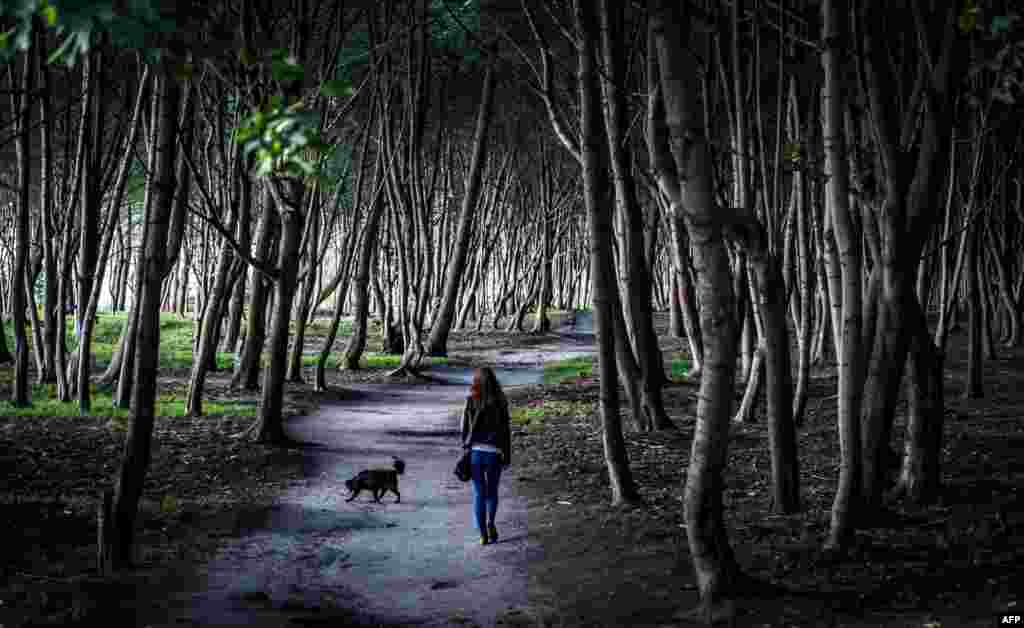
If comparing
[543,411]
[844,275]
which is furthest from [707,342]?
[543,411]

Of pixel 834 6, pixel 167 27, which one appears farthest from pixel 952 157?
pixel 167 27

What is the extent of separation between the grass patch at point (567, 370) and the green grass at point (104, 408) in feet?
25.8

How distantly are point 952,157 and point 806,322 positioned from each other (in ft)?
9.73

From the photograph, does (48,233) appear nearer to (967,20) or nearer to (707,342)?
(707,342)

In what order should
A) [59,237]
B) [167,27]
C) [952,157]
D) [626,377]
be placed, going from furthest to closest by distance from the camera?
[59,237], [626,377], [952,157], [167,27]

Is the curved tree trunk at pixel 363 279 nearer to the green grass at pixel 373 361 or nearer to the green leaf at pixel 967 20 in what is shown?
the green grass at pixel 373 361

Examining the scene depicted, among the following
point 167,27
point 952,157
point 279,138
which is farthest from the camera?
point 952,157

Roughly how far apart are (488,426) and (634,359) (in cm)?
523

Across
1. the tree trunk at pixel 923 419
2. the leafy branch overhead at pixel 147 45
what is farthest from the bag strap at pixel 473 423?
the leafy branch overhead at pixel 147 45

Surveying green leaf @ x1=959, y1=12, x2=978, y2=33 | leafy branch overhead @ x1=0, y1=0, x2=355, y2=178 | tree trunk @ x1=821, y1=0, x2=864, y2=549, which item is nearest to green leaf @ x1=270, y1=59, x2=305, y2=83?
leafy branch overhead @ x1=0, y1=0, x2=355, y2=178

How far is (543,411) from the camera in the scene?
16891 millimetres

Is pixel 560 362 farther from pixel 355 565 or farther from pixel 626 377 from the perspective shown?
pixel 355 565

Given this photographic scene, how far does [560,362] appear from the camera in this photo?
90.0ft

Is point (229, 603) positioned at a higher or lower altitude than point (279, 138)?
lower
